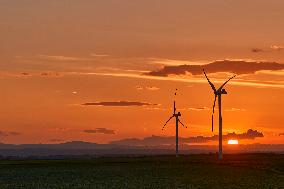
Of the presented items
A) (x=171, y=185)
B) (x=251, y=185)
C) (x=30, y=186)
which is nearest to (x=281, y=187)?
(x=251, y=185)

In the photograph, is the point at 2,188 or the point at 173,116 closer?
the point at 2,188

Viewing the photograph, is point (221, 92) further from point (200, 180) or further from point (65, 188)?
point (65, 188)

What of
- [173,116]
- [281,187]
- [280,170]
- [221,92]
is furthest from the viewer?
[173,116]

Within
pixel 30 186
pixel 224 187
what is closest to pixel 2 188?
pixel 30 186

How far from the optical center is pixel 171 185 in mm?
74812

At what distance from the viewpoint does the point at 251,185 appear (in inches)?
2938

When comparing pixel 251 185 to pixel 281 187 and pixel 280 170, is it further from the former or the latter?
pixel 280 170

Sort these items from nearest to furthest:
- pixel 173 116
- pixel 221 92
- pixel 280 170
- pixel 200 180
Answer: pixel 200 180 → pixel 280 170 → pixel 221 92 → pixel 173 116

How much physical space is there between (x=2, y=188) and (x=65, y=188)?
6.97 meters

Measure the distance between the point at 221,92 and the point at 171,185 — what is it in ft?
248

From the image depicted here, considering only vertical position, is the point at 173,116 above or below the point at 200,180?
above

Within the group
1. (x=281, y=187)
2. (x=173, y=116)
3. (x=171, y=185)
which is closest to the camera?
(x=281, y=187)

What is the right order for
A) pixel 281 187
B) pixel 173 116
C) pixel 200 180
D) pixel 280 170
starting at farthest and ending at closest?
pixel 173 116
pixel 280 170
pixel 200 180
pixel 281 187

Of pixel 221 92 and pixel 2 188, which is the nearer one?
pixel 2 188
